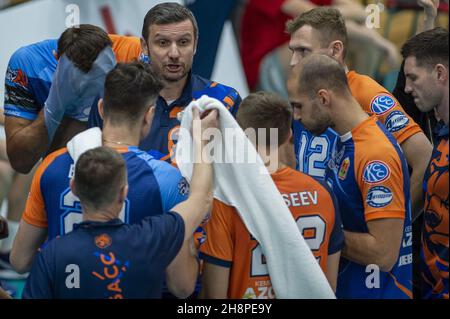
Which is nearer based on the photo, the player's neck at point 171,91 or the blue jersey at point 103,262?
the blue jersey at point 103,262

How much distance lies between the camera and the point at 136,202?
3664 millimetres

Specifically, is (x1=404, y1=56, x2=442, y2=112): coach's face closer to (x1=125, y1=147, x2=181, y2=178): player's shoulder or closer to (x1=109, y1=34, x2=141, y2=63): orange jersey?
(x1=125, y1=147, x2=181, y2=178): player's shoulder

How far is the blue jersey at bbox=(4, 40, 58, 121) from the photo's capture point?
493 centimetres

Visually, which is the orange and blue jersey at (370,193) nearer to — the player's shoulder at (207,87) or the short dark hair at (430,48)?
the short dark hair at (430,48)

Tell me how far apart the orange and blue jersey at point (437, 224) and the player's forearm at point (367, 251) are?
0.17m

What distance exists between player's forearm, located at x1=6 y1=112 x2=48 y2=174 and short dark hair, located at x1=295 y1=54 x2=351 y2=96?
1.49 meters

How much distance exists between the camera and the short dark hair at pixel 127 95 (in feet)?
12.3

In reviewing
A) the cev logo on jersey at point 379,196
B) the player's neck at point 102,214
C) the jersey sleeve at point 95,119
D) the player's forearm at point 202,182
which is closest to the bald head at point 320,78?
the cev logo on jersey at point 379,196

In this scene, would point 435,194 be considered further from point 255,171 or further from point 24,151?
point 24,151

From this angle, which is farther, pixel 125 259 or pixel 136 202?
pixel 136 202

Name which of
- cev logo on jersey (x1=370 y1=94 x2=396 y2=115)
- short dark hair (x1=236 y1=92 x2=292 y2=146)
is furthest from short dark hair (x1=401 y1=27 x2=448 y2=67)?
short dark hair (x1=236 y1=92 x2=292 y2=146)
